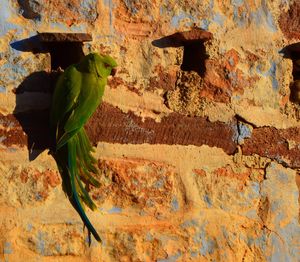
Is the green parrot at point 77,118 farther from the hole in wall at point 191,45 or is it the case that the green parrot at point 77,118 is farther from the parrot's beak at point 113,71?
the hole in wall at point 191,45

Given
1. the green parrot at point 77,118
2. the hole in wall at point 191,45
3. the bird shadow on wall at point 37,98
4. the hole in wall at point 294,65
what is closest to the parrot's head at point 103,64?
the green parrot at point 77,118

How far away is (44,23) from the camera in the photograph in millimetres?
2562

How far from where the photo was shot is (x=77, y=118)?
98.3 inches

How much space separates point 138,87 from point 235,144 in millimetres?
391

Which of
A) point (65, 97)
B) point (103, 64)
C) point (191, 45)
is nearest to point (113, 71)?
point (103, 64)

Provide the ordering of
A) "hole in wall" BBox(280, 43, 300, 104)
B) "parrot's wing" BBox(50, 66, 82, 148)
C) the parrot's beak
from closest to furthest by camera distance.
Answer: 1. "parrot's wing" BBox(50, 66, 82, 148)
2. the parrot's beak
3. "hole in wall" BBox(280, 43, 300, 104)

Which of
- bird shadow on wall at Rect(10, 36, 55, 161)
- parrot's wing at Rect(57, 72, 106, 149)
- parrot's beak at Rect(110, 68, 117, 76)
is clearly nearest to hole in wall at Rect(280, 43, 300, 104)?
parrot's beak at Rect(110, 68, 117, 76)

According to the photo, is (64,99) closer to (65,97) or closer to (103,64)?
(65,97)

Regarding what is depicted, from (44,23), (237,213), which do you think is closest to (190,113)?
(237,213)

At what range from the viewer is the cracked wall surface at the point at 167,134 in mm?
2508

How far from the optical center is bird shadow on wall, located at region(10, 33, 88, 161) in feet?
8.24

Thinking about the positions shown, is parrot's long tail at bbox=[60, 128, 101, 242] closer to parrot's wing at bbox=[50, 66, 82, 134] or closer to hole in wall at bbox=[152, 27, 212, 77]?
parrot's wing at bbox=[50, 66, 82, 134]

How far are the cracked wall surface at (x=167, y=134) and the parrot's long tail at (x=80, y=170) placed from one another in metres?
0.03

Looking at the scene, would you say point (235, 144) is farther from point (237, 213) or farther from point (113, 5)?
point (113, 5)
